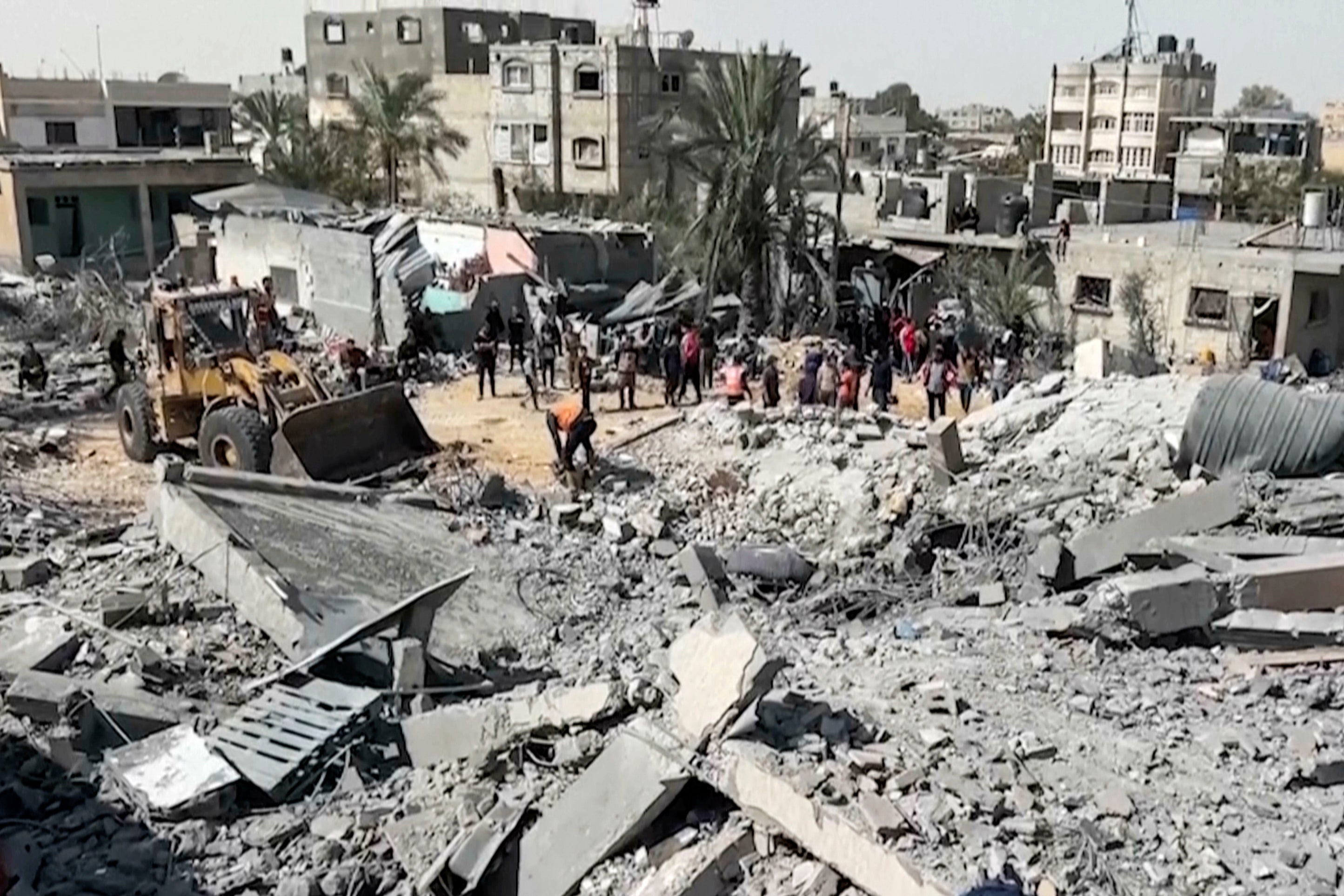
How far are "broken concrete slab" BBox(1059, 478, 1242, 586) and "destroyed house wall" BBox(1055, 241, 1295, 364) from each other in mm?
13992

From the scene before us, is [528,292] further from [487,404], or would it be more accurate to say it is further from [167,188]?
[167,188]

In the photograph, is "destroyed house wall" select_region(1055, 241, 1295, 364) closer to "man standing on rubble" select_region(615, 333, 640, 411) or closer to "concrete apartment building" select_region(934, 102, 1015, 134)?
"man standing on rubble" select_region(615, 333, 640, 411)

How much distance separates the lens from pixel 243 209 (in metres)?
27.7

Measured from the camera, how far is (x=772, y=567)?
37.0ft

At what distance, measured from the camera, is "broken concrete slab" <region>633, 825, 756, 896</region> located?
5.66 metres

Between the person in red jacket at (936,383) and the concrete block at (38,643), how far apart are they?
33.0ft

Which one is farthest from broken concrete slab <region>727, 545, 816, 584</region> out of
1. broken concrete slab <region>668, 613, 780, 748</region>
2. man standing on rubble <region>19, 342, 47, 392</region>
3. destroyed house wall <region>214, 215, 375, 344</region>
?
destroyed house wall <region>214, 215, 375, 344</region>

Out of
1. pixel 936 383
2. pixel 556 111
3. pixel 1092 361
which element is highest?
pixel 556 111

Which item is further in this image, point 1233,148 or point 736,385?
point 1233,148

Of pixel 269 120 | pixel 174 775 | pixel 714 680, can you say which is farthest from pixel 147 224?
Answer: pixel 714 680

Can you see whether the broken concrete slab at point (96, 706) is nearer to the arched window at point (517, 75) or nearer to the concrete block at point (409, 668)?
the concrete block at point (409, 668)

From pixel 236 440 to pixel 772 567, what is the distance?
6020 millimetres

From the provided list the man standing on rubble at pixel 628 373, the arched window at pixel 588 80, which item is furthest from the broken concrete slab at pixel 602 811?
the arched window at pixel 588 80

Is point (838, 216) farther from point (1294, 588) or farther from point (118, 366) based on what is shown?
point (1294, 588)
